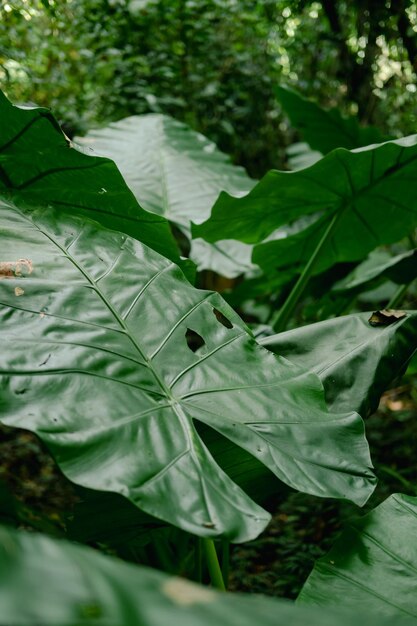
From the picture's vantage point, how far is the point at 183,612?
0.30m

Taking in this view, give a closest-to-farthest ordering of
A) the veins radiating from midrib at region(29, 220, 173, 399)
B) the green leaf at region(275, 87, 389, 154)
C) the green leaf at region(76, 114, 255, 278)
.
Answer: the veins radiating from midrib at region(29, 220, 173, 399), the green leaf at region(76, 114, 255, 278), the green leaf at region(275, 87, 389, 154)

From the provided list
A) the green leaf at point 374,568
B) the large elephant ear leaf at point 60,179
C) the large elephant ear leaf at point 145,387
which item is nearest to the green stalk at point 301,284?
the large elephant ear leaf at point 60,179

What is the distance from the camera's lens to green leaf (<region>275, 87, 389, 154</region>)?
7.07ft

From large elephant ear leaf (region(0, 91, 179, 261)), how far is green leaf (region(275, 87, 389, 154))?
1.15m

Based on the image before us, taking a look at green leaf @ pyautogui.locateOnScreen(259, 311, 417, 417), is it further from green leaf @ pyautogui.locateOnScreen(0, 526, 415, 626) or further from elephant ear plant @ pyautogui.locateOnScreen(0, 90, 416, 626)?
green leaf @ pyautogui.locateOnScreen(0, 526, 415, 626)

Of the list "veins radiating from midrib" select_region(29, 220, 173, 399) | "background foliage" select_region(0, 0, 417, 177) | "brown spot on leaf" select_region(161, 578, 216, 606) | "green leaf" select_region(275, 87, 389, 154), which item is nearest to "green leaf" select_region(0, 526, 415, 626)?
"brown spot on leaf" select_region(161, 578, 216, 606)

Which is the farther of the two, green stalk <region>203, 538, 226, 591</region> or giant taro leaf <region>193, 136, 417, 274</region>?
giant taro leaf <region>193, 136, 417, 274</region>

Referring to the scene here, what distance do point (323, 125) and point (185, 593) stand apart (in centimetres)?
214

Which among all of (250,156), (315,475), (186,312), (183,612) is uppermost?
(183,612)

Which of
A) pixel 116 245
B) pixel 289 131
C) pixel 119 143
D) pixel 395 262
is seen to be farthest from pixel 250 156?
pixel 116 245

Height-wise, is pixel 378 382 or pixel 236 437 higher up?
pixel 236 437

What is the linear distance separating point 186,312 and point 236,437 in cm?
28

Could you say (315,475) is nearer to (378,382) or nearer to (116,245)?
(378,382)

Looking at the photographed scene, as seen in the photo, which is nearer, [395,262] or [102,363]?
[102,363]
